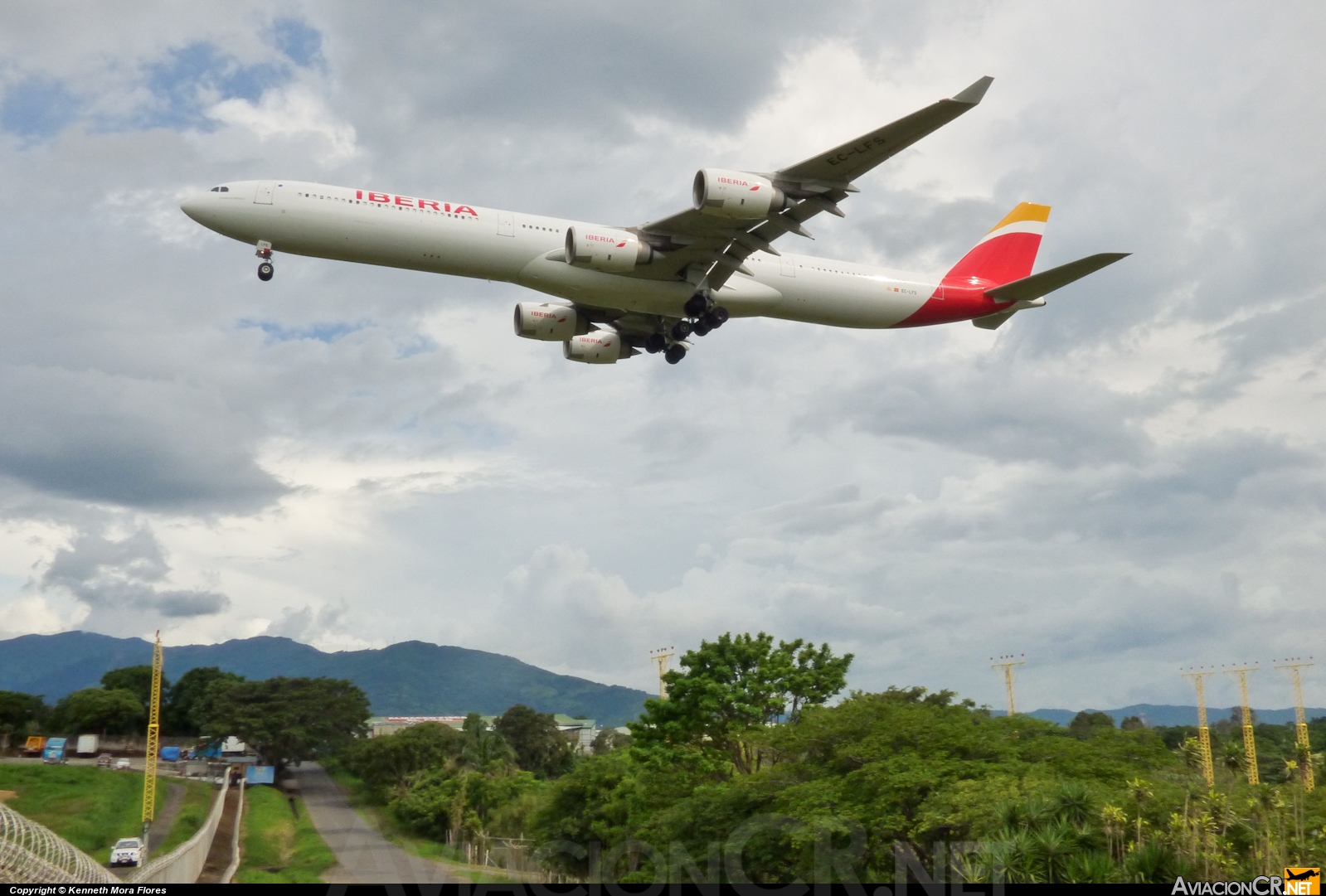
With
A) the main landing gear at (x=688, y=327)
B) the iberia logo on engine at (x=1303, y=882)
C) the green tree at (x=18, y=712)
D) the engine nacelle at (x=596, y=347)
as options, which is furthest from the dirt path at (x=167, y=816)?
the iberia logo on engine at (x=1303, y=882)

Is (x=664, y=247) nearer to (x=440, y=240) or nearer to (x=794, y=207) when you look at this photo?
(x=794, y=207)

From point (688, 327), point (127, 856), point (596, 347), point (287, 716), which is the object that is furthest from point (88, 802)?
point (688, 327)

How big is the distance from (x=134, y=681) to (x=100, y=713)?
18.7m

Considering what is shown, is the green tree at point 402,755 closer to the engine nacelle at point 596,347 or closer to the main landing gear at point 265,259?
the engine nacelle at point 596,347

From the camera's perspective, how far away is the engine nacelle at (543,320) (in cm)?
3953

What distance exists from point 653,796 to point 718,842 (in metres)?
8.16

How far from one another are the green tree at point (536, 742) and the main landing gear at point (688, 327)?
73827mm

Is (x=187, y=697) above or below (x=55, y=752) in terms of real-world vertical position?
above

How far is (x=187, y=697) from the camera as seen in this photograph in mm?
113250

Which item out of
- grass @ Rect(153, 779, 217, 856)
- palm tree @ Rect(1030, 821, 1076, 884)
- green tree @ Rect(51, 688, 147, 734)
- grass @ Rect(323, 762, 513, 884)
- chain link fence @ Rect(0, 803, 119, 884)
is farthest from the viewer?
green tree @ Rect(51, 688, 147, 734)

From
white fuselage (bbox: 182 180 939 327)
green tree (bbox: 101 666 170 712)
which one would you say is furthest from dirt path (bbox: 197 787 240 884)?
white fuselage (bbox: 182 180 939 327)

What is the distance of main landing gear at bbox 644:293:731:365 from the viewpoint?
3672 centimetres

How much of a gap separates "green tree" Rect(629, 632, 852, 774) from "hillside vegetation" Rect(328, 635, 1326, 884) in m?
0.09

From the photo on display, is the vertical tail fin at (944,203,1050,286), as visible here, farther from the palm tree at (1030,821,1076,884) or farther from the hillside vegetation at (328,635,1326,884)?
the palm tree at (1030,821,1076,884)
